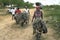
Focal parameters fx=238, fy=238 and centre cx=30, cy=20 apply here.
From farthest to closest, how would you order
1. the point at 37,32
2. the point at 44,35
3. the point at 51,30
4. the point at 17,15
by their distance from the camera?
the point at 17,15 → the point at 51,30 → the point at 44,35 → the point at 37,32

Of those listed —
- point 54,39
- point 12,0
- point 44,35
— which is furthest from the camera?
point 12,0

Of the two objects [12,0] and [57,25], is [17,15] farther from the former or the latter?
[12,0]

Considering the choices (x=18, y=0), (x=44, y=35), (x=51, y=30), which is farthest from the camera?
(x=18, y=0)

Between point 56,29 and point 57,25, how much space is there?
620 millimetres

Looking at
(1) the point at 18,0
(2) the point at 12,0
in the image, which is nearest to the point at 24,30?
(2) the point at 12,0

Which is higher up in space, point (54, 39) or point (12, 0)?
point (54, 39)

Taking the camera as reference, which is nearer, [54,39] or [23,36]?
[54,39]

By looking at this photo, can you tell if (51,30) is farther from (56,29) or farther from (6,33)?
(6,33)

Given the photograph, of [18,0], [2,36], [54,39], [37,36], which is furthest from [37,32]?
[18,0]

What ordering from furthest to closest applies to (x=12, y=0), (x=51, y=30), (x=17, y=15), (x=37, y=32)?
(x=12, y=0) → (x=17, y=15) → (x=51, y=30) → (x=37, y=32)

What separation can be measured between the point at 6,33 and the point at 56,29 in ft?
11.9

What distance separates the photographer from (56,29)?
16.3 metres

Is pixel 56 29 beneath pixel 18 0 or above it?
above

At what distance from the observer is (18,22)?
20.1 metres
